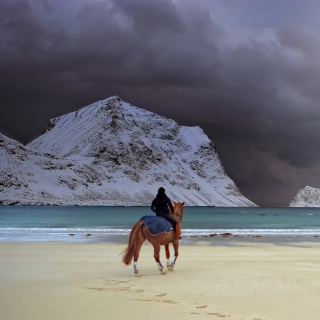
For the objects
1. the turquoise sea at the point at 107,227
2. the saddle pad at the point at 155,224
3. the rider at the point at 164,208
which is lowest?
the turquoise sea at the point at 107,227

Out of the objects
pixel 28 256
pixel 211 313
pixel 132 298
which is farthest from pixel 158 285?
pixel 28 256

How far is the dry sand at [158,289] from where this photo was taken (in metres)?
6.97

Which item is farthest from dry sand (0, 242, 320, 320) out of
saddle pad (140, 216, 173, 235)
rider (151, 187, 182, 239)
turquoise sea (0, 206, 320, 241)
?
turquoise sea (0, 206, 320, 241)

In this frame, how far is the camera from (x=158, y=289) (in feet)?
29.3

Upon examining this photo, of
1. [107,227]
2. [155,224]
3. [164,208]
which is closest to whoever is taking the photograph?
[155,224]

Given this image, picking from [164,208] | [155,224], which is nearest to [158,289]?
[155,224]

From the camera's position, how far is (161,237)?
1087cm

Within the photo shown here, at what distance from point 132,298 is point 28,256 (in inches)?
327

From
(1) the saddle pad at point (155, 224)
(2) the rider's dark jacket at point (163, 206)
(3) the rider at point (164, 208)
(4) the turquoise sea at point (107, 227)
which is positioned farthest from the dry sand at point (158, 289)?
(4) the turquoise sea at point (107, 227)

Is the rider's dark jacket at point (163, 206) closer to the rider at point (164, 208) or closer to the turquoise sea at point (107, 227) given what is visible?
the rider at point (164, 208)

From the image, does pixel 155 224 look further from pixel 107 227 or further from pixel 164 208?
pixel 107 227

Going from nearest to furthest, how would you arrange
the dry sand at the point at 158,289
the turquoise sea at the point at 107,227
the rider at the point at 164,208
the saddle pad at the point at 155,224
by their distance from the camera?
1. the dry sand at the point at 158,289
2. the saddle pad at the point at 155,224
3. the rider at the point at 164,208
4. the turquoise sea at the point at 107,227

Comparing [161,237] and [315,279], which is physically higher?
[161,237]

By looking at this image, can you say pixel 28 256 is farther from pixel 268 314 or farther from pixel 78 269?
pixel 268 314
